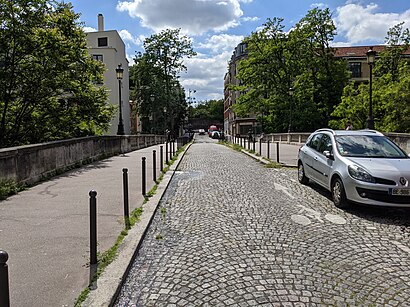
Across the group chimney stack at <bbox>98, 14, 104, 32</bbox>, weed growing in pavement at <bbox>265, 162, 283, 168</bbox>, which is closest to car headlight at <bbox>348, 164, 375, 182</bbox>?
weed growing in pavement at <bbox>265, 162, 283, 168</bbox>

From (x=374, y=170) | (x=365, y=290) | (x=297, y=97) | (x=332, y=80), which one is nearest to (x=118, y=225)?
(x=365, y=290)

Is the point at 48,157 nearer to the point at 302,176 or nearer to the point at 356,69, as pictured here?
the point at 302,176

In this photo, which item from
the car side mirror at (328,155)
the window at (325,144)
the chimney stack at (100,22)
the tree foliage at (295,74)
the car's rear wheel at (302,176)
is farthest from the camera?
the chimney stack at (100,22)

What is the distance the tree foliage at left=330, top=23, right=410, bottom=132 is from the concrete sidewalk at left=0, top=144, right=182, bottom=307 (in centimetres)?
2300

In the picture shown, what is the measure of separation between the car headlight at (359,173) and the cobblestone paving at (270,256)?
0.73m

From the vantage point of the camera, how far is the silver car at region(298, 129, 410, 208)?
659 centimetres

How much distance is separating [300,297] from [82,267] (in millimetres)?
2430

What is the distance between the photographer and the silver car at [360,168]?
6586 mm

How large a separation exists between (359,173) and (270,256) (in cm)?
329

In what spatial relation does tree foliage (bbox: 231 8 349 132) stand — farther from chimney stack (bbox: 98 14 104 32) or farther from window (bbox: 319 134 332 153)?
window (bbox: 319 134 332 153)

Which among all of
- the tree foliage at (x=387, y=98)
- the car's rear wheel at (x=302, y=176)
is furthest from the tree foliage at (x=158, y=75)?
the car's rear wheel at (x=302, y=176)

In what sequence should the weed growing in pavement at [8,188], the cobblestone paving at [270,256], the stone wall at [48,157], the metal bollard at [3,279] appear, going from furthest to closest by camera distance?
the stone wall at [48,157] → the weed growing in pavement at [8,188] → the cobblestone paving at [270,256] → the metal bollard at [3,279]

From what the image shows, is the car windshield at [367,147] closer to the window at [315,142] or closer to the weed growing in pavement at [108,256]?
the window at [315,142]

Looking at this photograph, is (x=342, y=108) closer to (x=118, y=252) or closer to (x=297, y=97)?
(x=297, y=97)
